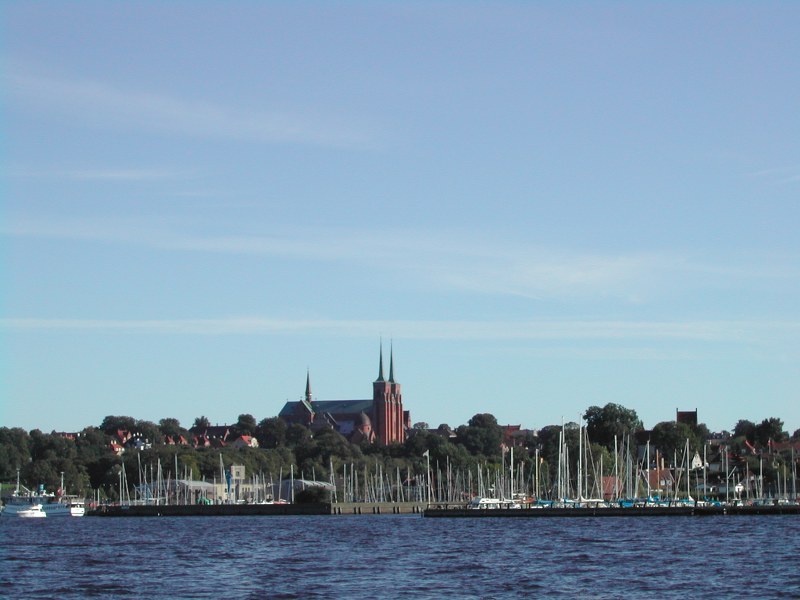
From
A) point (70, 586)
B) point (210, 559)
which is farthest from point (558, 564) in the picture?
point (70, 586)

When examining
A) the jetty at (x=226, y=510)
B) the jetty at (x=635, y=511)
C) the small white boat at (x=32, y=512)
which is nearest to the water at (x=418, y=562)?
the jetty at (x=635, y=511)

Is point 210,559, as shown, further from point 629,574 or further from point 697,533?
point 697,533

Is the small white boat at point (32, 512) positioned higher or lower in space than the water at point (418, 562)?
higher

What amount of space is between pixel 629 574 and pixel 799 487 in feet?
416

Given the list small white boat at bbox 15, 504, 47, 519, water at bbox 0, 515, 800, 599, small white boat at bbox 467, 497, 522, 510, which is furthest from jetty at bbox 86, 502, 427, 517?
water at bbox 0, 515, 800, 599

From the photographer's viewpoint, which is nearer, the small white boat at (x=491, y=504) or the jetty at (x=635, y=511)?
the jetty at (x=635, y=511)

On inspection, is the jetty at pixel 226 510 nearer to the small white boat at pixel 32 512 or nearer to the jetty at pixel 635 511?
the small white boat at pixel 32 512

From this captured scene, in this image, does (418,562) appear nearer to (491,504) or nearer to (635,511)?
(635,511)

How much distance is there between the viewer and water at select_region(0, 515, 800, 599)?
5359cm

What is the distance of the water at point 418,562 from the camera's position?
5359 centimetres

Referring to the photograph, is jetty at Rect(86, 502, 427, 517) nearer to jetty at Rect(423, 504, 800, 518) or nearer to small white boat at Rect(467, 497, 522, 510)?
small white boat at Rect(467, 497, 522, 510)

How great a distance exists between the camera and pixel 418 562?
67.9 metres

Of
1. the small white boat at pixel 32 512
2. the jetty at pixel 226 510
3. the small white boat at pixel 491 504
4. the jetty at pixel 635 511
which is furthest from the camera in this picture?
the small white boat at pixel 32 512

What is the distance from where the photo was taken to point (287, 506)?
522 feet
